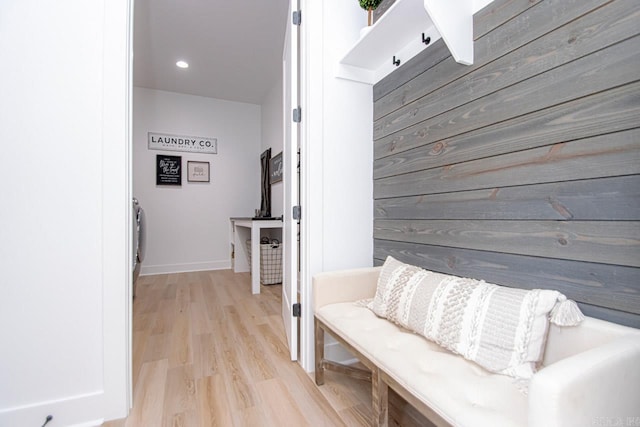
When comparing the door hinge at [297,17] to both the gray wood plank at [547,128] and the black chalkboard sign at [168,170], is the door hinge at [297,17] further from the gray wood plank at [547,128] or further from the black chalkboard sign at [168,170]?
the black chalkboard sign at [168,170]

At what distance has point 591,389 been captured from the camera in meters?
0.63

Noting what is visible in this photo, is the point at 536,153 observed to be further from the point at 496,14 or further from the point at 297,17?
the point at 297,17

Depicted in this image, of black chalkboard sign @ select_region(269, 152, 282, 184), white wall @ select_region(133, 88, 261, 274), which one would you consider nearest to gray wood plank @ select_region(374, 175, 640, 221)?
black chalkboard sign @ select_region(269, 152, 282, 184)

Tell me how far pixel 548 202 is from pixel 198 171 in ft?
14.2

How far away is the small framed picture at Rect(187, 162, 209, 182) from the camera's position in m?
4.34

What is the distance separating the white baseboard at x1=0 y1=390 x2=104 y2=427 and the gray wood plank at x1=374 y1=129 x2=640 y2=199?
1817mm

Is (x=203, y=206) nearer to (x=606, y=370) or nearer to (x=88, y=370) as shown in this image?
(x=88, y=370)

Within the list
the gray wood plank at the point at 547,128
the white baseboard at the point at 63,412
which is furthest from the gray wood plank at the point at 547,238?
the white baseboard at the point at 63,412

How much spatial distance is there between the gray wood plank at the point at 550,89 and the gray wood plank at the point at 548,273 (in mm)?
529

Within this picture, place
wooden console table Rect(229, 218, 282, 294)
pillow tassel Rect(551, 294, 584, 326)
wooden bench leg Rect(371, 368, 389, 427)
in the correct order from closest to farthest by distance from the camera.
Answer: pillow tassel Rect(551, 294, 584, 326)
wooden bench leg Rect(371, 368, 389, 427)
wooden console table Rect(229, 218, 282, 294)

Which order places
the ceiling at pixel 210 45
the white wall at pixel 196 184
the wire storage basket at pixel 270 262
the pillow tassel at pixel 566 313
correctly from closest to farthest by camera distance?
the pillow tassel at pixel 566 313 < the ceiling at pixel 210 45 < the wire storage basket at pixel 270 262 < the white wall at pixel 196 184

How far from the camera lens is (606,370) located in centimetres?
65

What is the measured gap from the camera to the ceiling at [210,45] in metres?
2.54

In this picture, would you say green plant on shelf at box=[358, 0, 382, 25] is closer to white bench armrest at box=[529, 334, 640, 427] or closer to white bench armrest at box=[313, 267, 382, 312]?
white bench armrest at box=[313, 267, 382, 312]
